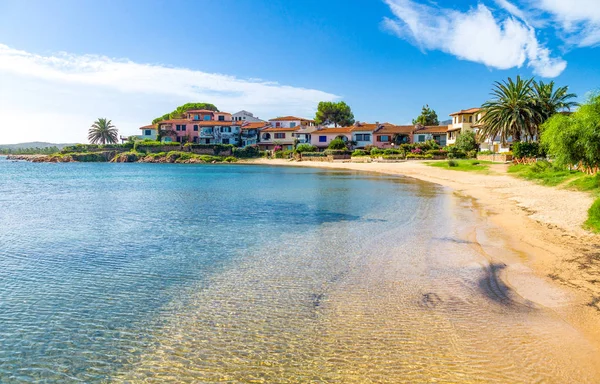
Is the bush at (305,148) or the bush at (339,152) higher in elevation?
the bush at (305,148)

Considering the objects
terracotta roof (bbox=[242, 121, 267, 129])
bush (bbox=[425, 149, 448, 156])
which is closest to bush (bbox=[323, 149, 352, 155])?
bush (bbox=[425, 149, 448, 156])

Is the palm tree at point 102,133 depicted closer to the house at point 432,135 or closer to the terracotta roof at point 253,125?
the terracotta roof at point 253,125

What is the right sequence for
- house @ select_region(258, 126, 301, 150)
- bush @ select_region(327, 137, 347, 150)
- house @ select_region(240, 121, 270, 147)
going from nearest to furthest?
bush @ select_region(327, 137, 347, 150), house @ select_region(258, 126, 301, 150), house @ select_region(240, 121, 270, 147)

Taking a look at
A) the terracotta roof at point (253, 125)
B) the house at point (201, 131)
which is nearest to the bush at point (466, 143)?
the terracotta roof at point (253, 125)

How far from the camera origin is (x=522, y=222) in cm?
2006

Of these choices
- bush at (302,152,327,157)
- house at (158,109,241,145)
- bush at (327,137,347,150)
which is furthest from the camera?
house at (158,109,241,145)

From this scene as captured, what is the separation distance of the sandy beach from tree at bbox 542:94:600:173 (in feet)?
9.26

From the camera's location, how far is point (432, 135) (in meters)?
103

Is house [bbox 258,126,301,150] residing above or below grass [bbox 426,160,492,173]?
above

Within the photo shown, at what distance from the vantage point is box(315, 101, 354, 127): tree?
133000 millimetres

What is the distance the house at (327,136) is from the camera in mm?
108938

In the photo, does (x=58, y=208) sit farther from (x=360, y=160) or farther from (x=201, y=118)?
(x=201, y=118)

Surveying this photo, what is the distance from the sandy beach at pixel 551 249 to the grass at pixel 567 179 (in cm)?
55

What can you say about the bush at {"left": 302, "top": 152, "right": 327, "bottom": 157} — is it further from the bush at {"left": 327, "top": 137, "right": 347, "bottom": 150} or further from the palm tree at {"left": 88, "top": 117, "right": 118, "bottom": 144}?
the palm tree at {"left": 88, "top": 117, "right": 118, "bottom": 144}
